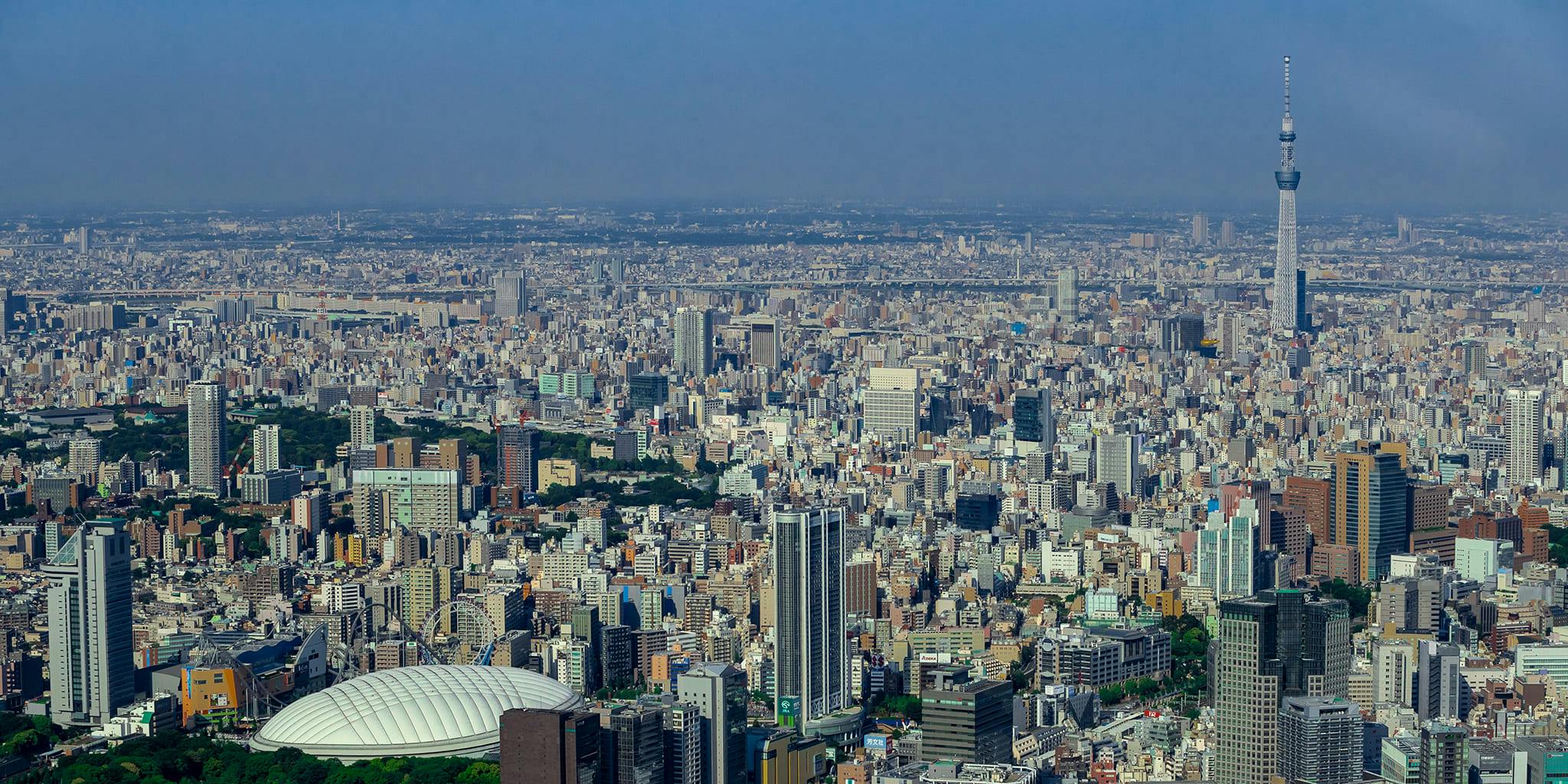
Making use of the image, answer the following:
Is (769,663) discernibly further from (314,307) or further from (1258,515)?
(314,307)

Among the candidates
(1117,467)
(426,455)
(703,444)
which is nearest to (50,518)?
(426,455)

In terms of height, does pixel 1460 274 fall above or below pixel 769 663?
above

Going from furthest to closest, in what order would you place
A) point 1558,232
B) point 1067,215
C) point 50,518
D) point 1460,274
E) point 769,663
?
1. point 1067,215
2. point 1460,274
3. point 1558,232
4. point 50,518
5. point 769,663

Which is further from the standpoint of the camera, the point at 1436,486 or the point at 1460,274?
the point at 1460,274

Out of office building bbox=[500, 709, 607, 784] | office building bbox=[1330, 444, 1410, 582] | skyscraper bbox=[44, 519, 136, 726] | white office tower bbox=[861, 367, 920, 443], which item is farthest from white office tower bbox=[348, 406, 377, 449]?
office building bbox=[500, 709, 607, 784]

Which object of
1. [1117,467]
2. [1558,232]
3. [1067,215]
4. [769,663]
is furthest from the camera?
[1067,215]

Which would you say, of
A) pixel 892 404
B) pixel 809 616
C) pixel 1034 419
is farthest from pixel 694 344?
pixel 809 616
